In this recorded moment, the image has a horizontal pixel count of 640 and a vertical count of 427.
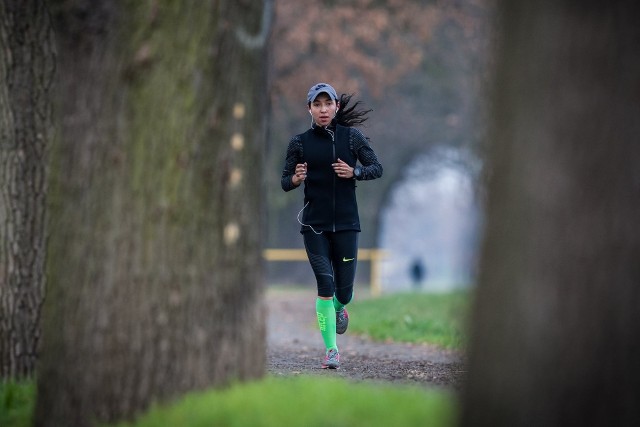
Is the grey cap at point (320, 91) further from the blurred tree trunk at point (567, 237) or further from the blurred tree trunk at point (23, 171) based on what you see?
the blurred tree trunk at point (567, 237)

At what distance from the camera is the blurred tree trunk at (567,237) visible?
3863 mm

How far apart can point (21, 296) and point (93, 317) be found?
230cm

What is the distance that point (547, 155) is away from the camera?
→ 13.0 ft

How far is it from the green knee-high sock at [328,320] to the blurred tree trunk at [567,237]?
14.7 ft

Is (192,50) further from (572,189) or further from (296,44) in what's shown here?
(296,44)

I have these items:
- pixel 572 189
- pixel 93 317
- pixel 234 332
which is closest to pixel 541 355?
pixel 572 189

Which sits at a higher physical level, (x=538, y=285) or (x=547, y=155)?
(x=547, y=155)

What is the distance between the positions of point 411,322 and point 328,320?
19.2ft

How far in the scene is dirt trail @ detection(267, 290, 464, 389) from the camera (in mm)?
7723

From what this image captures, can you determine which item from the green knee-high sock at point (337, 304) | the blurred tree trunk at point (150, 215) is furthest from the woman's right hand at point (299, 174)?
the blurred tree trunk at point (150, 215)

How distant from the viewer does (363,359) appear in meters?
9.86

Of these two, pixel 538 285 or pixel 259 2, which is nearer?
pixel 538 285

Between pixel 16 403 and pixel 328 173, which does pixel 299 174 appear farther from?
pixel 16 403

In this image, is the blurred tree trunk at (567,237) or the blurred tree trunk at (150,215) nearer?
the blurred tree trunk at (567,237)
